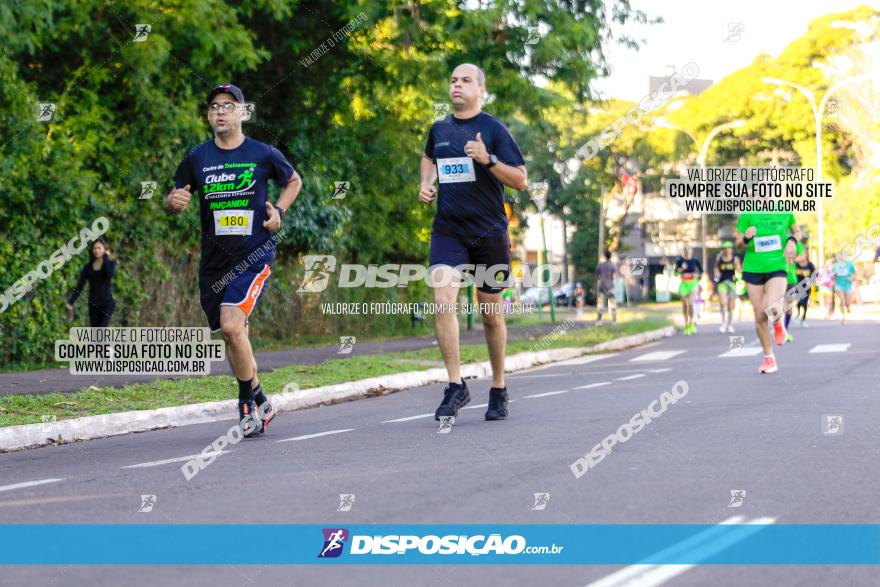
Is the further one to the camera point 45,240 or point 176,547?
point 45,240

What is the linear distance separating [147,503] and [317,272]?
19.1 m

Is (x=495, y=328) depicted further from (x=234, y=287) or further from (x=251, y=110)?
(x=251, y=110)

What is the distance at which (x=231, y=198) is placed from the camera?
325 inches

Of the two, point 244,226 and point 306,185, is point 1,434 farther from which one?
point 306,185

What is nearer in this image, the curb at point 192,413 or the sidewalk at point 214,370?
the curb at point 192,413

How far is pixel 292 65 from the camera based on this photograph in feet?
71.0

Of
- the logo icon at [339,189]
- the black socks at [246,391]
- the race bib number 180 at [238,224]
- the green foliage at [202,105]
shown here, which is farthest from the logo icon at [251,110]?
the black socks at [246,391]

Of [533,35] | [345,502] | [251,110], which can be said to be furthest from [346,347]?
[345,502]

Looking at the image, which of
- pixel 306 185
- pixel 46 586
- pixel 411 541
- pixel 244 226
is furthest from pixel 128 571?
pixel 306 185

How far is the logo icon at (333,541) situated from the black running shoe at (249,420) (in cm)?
355

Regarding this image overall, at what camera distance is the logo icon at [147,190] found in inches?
719

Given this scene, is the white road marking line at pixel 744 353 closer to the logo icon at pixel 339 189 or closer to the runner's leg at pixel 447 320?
the logo icon at pixel 339 189

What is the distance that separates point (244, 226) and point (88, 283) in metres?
9.61

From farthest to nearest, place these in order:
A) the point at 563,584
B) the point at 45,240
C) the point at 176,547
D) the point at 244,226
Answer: the point at 45,240
the point at 244,226
the point at 176,547
the point at 563,584
